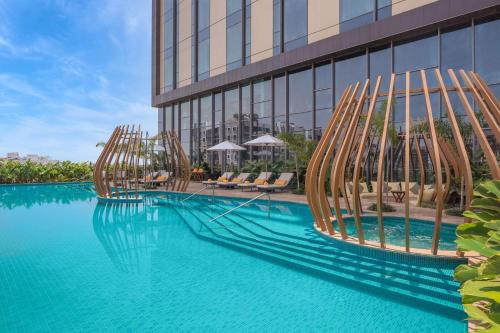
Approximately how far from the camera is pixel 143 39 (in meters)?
30.0

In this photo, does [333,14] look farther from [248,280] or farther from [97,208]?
[248,280]

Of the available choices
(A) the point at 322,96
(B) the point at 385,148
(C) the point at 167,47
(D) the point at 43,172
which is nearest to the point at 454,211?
(B) the point at 385,148

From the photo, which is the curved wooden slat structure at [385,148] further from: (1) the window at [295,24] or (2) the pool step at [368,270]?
(1) the window at [295,24]

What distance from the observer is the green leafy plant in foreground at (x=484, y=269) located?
48.3 inches

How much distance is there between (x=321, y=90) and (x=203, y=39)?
11309 mm

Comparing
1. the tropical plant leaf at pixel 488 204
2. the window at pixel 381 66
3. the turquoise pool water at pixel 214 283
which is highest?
the window at pixel 381 66

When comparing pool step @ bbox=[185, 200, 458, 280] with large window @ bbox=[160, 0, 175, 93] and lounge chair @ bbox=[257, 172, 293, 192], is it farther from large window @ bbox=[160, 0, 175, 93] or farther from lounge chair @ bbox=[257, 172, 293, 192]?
large window @ bbox=[160, 0, 175, 93]

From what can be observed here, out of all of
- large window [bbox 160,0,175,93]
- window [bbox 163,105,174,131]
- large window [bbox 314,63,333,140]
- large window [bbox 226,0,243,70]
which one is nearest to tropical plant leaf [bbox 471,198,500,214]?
large window [bbox 314,63,333,140]

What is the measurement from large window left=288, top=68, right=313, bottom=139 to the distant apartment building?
0.05 meters

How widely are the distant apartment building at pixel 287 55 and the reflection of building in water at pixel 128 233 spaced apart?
31.3 feet

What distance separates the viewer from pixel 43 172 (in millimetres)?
24234

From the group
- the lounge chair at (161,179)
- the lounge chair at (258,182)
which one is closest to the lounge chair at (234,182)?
the lounge chair at (258,182)

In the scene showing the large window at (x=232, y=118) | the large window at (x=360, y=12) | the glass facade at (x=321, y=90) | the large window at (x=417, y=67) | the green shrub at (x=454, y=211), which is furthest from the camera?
the large window at (x=232, y=118)

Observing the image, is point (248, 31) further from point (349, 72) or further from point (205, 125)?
point (349, 72)
